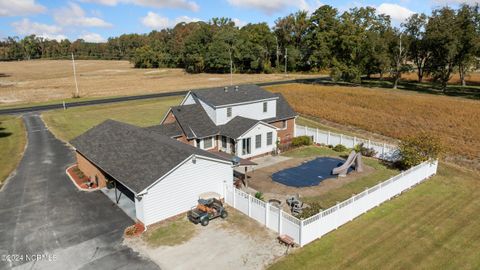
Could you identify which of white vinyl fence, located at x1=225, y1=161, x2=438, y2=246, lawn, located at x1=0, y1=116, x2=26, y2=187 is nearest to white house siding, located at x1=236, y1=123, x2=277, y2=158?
white vinyl fence, located at x1=225, y1=161, x2=438, y2=246

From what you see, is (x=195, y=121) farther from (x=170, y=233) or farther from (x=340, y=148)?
(x=170, y=233)

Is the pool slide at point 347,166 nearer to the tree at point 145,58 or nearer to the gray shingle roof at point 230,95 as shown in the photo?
the gray shingle roof at point 230,95

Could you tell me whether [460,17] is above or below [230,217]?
above

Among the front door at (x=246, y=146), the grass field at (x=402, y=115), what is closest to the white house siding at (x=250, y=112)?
the front door at (x=246, y=146)

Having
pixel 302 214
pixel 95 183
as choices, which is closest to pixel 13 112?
pixel 95 183

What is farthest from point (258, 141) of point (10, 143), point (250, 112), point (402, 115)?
point (10, 143)

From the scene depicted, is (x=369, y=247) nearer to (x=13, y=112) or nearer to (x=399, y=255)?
(x=399, y=255)

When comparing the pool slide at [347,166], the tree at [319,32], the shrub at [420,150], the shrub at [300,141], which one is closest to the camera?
the shrub at [420,150]
